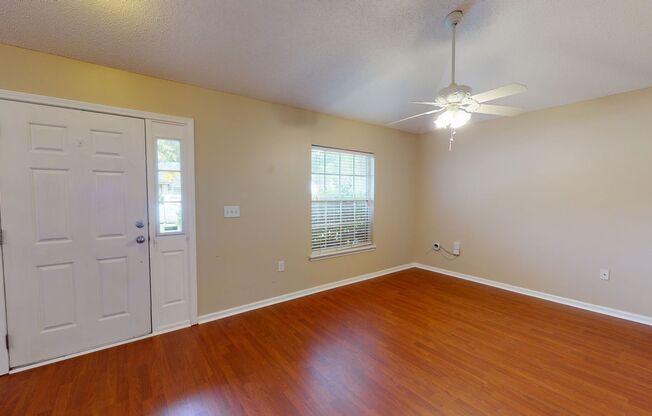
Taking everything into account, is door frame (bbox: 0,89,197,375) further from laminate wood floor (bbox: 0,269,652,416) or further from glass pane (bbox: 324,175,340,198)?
glass pane (bbox: 324,175,340,198)

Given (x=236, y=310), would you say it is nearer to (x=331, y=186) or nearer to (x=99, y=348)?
(x=99, y=348)

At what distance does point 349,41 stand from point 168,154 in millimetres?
1955

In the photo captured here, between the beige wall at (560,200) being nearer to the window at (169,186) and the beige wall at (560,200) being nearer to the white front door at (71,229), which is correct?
the window at (169,186)

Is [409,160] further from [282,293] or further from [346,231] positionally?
[282,293]

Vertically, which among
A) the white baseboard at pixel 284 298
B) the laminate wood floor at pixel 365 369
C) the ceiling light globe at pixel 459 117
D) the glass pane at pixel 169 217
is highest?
the ceiling light globe at pixel 459 117

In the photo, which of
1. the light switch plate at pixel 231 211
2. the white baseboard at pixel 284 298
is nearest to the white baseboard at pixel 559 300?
the white baseboard at pixel 284 298

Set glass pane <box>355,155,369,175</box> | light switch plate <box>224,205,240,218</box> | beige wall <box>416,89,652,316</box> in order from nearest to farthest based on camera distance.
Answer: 1. beige wall <box>416,89,652,316</box>
2. light switch plate <box>224,205,240,218</box>
3. glass pane <box>355,155,369,175</box>

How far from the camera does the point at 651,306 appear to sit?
Answer: 2.77 m

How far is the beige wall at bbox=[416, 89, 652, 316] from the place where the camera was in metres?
2.85

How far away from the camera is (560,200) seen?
332 centimetres

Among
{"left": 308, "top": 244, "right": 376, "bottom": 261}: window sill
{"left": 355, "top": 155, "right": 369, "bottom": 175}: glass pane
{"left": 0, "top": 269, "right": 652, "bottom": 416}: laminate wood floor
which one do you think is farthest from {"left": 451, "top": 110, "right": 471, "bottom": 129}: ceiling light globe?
{"left": 308, "top": 244, "right": 376, "bottom": 261}: window sill

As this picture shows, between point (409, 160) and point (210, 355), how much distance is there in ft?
13.5

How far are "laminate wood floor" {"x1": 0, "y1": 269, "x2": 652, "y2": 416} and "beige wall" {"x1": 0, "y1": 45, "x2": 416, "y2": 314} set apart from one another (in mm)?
508

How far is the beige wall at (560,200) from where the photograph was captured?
285 cm
